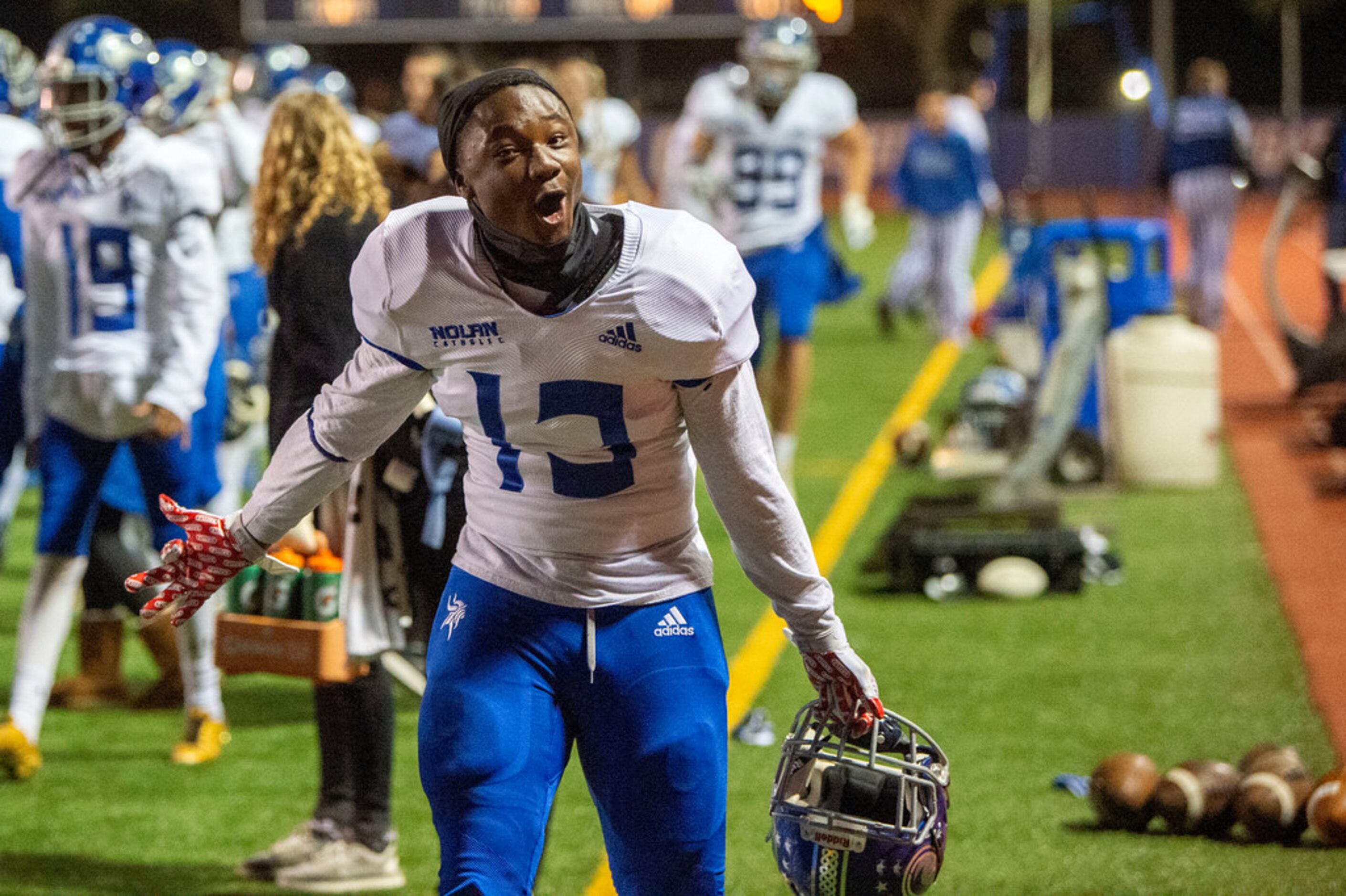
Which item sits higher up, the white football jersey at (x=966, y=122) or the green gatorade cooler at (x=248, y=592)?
the white football jersey at (x=966, y=122)

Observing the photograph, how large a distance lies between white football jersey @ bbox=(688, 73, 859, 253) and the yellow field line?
1468mm

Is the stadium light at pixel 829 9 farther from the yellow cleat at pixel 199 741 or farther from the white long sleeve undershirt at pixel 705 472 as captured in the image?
the white long sleeve undershirt at pixel 705 472

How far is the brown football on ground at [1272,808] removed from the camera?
15.6ft

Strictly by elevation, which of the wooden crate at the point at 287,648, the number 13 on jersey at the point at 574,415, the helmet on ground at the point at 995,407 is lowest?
the helmet on ground at the point at 995,407

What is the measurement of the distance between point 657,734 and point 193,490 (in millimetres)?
3144

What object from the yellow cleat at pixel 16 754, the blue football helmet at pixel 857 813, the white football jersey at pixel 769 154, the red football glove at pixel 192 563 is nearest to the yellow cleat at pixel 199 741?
the yellow cleat at pixel 16 754

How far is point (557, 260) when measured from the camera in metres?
2.88

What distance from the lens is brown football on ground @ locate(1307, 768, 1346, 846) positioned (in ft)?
15.2

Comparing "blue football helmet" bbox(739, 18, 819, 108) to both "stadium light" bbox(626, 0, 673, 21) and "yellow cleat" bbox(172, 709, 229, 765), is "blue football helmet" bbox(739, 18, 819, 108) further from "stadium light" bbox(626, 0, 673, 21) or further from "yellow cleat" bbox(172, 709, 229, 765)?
"stadium light" bbox(626, 0, 673, 21)

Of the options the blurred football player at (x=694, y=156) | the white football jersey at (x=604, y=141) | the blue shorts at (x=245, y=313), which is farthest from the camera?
the white football jersey at (x=604, y=141)

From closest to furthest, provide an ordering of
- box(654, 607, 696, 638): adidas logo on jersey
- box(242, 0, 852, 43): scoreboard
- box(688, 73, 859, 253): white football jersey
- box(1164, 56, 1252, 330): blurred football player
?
box(654, 607, 696, 638): adidas logo on jersey → box(688, 73, 859, 253): white football jersey → box(1164, 56, 1252, 330): blurred football player → box(242, 0, 852, 43): scoreboard

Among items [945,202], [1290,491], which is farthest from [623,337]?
[945,202]

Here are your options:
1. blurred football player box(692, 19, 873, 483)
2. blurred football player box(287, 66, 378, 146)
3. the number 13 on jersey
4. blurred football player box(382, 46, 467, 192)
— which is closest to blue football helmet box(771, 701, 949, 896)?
the number 13 on jersey

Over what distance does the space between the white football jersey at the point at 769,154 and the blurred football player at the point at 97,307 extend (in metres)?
4.16
